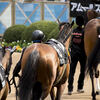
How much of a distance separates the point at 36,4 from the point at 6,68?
18.0m

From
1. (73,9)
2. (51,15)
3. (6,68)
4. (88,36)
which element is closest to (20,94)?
(6,68)

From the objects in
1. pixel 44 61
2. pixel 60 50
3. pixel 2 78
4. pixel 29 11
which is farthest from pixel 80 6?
pixel 44 61

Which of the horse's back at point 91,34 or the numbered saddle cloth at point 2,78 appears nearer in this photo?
the numbered saddle cloth at point 2,78

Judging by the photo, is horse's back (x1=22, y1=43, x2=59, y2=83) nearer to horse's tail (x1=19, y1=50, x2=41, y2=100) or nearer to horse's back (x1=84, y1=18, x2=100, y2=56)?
horse's tail (x1=19, y1=50, x2=41, y2=100)

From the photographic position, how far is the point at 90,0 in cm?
1912

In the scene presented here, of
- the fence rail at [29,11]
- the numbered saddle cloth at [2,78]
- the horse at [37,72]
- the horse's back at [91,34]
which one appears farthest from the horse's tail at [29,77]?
the fence rail at [29,11]

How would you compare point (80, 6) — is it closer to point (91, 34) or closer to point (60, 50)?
point (91, 34)

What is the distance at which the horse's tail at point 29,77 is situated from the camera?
5.99 meters

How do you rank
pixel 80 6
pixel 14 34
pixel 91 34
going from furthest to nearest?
pixel 14 34
pixel 80 6
pixel 91 34

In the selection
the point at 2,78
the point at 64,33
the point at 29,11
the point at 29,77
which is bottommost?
the point at 29,11

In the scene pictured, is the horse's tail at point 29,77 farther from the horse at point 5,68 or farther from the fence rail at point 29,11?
the fence rail at point 29,11

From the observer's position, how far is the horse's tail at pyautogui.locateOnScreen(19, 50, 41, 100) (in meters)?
5.99

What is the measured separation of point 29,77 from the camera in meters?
6.00

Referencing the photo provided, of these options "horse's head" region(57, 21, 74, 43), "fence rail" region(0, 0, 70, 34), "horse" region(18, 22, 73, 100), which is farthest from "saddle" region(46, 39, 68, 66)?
"fence rail" region(0, 0, 70, 34)
